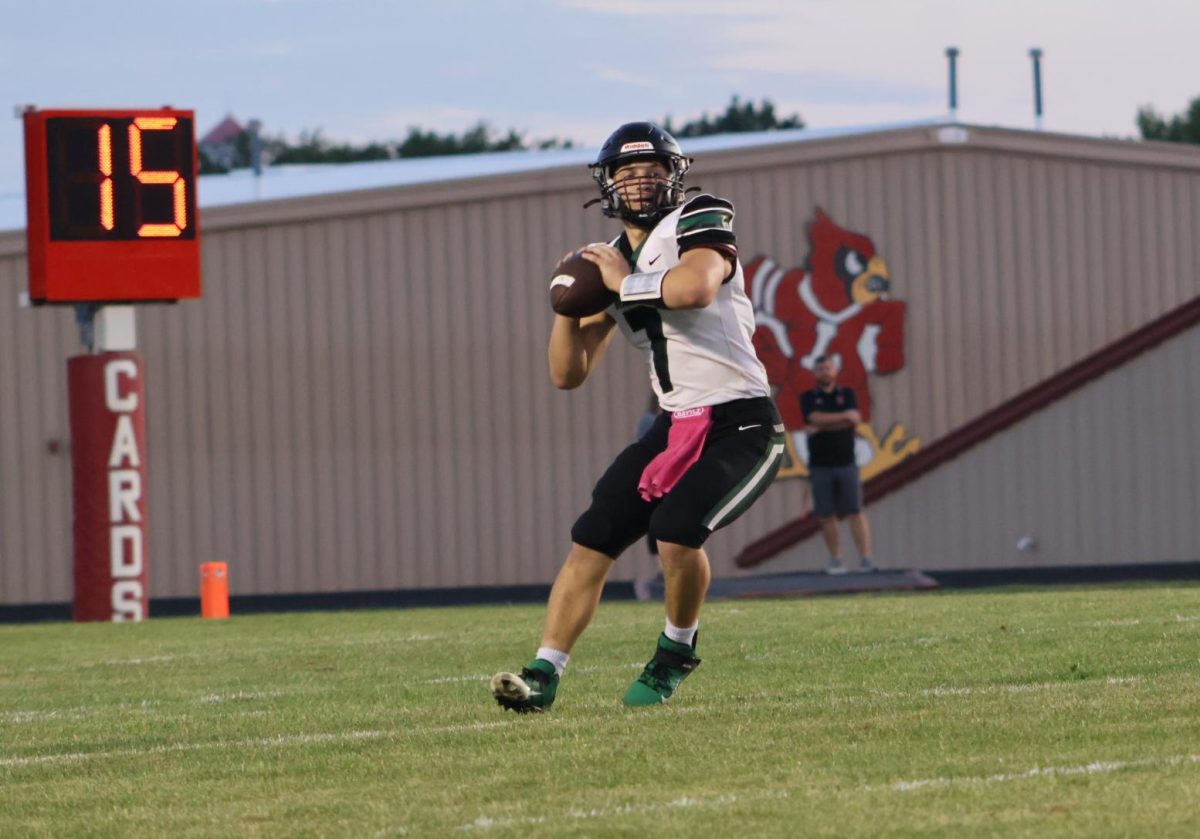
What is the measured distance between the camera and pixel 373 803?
16.6ft

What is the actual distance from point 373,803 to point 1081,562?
20.4 m

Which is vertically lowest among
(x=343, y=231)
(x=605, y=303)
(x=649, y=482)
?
(x=649, y=482)

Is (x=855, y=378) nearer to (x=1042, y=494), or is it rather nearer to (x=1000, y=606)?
(x=1042, y=494)

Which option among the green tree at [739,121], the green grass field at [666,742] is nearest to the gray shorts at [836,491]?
the green grass field at [666,742]

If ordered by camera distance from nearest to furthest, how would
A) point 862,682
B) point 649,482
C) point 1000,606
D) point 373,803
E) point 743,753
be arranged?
point 373,803
point 743,753
point 649,482
point 862,682
point 1000,606

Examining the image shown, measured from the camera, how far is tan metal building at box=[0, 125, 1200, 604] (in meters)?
23.2

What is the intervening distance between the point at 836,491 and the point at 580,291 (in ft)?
39.1

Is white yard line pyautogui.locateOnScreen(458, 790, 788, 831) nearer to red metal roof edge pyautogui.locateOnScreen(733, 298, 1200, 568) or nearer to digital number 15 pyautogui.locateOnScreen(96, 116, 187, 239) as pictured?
digital number 15 pyautogui.locateOnScreen(96, 116, 187, 239)

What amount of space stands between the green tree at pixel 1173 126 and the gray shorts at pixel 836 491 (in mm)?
→ 58057

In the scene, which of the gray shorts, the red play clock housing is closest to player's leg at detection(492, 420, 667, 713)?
the red play clock housing

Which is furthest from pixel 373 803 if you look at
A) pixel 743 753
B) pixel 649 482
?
pixel 649 482

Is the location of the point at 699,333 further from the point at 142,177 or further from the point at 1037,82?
the point at 1037,82

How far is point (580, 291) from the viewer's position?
691cm

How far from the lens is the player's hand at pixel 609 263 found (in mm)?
6895
